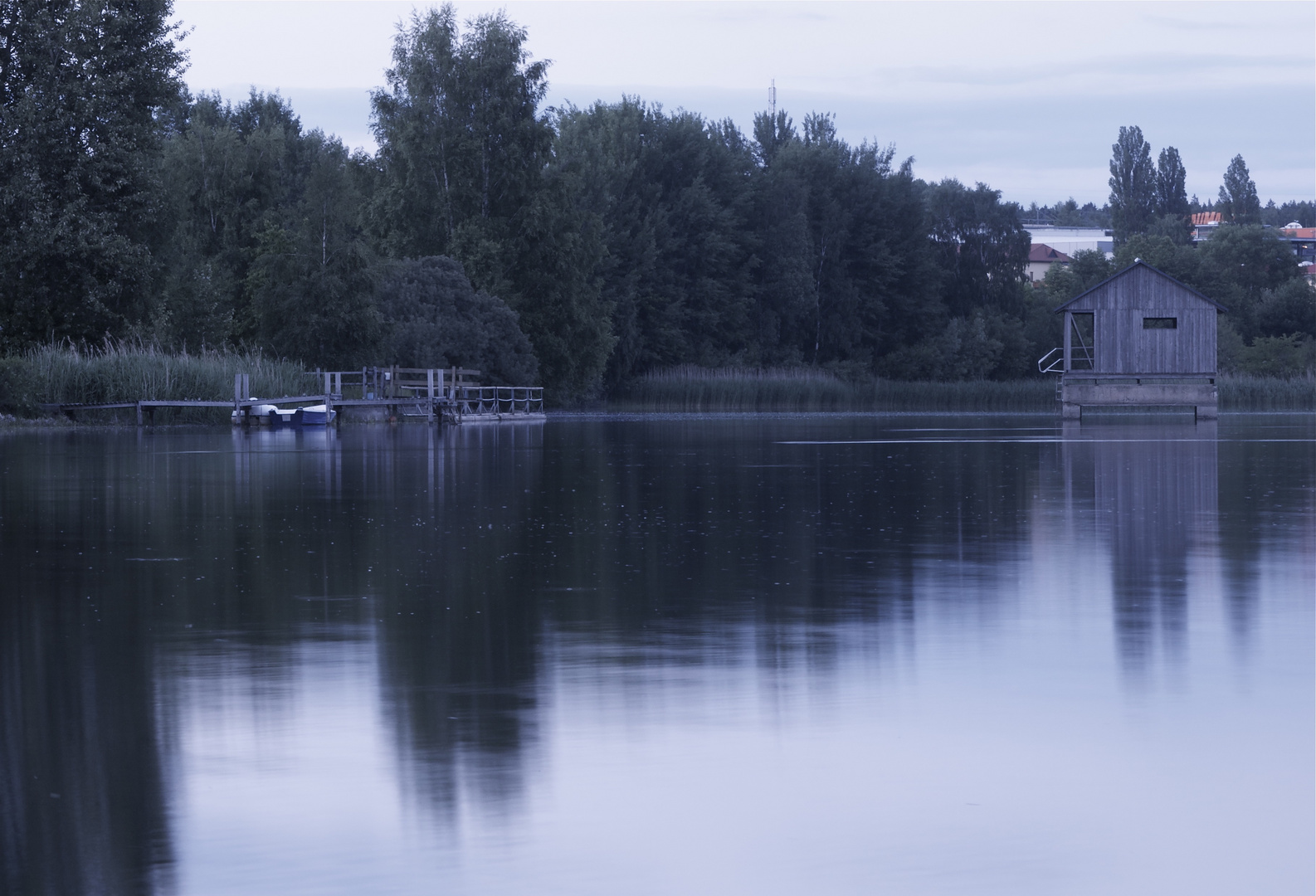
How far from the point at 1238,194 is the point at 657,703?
584ft

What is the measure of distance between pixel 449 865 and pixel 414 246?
72.2 m

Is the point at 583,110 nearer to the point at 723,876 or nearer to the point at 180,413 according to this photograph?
the point at 180,413

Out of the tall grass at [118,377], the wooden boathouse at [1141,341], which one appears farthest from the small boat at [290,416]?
the wooden boathouse at [1141,341]

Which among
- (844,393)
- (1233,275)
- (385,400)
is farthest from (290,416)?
(1233,275)

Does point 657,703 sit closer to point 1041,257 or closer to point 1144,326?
point 1144,326

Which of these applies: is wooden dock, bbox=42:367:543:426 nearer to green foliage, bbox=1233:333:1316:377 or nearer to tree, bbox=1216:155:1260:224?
green foliage, bbox=1233:333:1316:377

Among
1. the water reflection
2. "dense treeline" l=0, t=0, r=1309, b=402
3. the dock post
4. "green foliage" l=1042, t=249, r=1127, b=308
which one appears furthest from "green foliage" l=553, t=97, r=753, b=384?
the water reflection

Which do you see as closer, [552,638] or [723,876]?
[723,876]

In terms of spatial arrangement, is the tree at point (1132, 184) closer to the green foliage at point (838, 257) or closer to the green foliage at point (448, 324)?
the green foliage at point (838, 257)

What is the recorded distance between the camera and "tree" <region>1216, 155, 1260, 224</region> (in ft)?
562

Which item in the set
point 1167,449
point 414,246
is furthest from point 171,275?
point 1167,449

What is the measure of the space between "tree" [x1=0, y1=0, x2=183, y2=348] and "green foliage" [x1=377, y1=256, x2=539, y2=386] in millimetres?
10492

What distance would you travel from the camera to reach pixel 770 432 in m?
47.0

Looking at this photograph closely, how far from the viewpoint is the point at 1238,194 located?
567 feet
